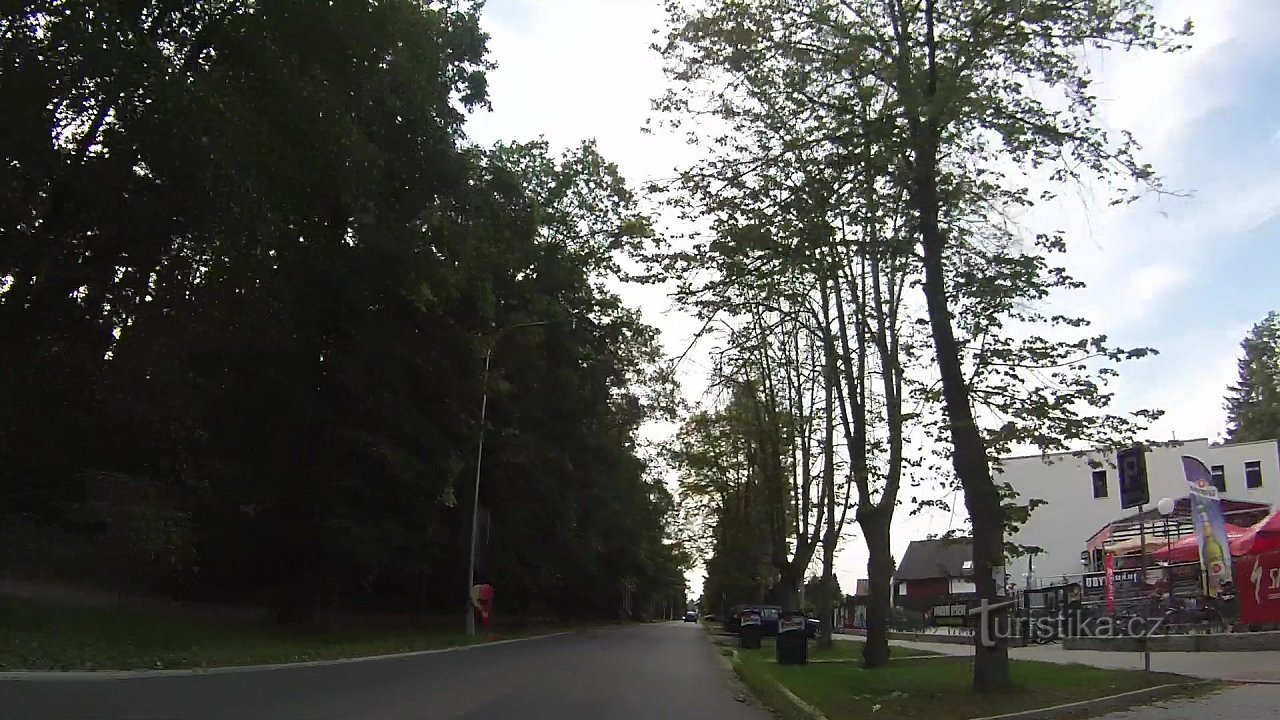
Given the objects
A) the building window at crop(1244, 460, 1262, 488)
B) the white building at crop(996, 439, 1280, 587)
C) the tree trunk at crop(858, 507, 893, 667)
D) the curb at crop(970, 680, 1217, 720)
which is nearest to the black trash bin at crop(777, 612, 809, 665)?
the tree trunk at crop(858, 507, 893, 667)

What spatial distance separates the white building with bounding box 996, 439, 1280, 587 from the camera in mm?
50156

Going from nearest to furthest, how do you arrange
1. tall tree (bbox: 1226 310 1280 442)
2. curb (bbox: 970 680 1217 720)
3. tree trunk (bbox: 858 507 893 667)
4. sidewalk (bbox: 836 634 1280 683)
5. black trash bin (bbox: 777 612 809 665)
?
curb (bbox: 970 680 1217 720) → sidewalk (bbox: 836 634 1280 683) → tree trunk (bbox: 858 507 893 667) → black trash bin (bbox: 777 612 809 665) → tall tree (bbox: 1226 310 1280 442)

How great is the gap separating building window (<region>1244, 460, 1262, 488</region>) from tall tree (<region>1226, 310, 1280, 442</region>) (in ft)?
51.2

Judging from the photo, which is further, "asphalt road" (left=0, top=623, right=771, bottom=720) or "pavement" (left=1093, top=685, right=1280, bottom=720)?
"pavement" (left=1093, top=685, right=1280, bottom=720)

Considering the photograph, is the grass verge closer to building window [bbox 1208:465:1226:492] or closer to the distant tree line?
the distant tree line

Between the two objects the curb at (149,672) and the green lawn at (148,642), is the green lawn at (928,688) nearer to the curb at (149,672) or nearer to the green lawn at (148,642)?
the curb at (149,672)

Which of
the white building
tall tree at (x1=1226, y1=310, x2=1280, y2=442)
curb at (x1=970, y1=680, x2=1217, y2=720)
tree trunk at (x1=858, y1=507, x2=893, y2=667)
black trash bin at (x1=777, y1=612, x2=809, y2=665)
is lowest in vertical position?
black trash bin at (x1=777, y1=612, x2=809, y2=665)

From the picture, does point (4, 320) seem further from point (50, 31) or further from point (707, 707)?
point (707, 707)

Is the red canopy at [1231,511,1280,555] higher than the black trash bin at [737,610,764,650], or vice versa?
the red canopy at [1231,511,1280,555]

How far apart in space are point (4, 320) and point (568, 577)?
32226 mm

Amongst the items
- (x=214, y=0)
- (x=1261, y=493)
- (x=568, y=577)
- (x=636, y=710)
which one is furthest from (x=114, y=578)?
(x=1261, y=493)

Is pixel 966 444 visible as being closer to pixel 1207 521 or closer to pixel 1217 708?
pixel 1217 708

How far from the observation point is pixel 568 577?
46.8m

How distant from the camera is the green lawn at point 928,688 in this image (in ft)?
37.6
